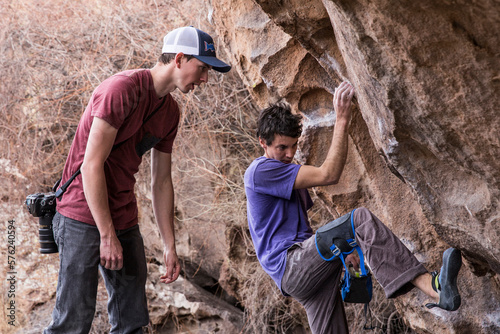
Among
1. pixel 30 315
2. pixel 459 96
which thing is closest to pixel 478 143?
pixel 459 96

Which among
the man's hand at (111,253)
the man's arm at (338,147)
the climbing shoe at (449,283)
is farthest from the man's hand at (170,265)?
the climbing shoe at (449,283)

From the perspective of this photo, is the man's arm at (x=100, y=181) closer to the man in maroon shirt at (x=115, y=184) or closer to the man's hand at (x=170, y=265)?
the man in maroon shirt at (x=115, y=184)

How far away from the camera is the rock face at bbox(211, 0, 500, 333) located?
5.45 feet

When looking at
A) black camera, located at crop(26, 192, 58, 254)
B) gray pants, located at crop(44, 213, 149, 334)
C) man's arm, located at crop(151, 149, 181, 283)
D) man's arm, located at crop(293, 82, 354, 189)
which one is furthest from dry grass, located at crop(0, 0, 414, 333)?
gray pants, located at crop(44, 213, 149, 334)

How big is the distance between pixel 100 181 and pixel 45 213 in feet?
1.41

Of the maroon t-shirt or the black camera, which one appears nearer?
the maroon t-shirt

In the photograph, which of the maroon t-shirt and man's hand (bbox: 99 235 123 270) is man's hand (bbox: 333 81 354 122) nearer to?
the maroon t-shirt

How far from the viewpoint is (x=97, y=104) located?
2293 millimetres

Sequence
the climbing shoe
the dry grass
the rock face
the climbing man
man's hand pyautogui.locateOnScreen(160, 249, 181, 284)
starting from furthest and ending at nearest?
1. the dry grass
2. man's hand pyautogui.locateOnScreen(160, 249, 181, 284)
3. the climbing man
4. the climbing shoe
5. the rock face

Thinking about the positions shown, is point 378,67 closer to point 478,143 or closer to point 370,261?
point 478,143

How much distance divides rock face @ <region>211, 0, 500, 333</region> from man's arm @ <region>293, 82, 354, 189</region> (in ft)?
0.20

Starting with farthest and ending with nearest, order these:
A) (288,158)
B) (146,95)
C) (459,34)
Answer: (288,158), (146,95), (459,34)

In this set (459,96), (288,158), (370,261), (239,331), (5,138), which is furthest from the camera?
(5,138)

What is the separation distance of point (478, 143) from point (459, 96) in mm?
181
